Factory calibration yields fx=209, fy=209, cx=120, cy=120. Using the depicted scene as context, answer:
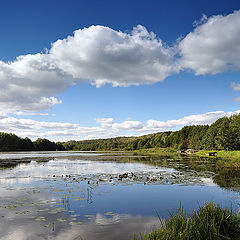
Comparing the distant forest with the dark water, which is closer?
the dark water

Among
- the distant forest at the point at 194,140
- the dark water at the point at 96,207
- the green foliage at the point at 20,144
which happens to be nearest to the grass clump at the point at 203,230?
the dark water at the point at 96,207

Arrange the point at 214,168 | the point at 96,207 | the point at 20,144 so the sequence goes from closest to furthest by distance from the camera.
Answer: the point at 96,207, the point at 214,168, the point at 20,144

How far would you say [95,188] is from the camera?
643 inches

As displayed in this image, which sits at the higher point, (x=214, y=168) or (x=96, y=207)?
(x=96, y=207)

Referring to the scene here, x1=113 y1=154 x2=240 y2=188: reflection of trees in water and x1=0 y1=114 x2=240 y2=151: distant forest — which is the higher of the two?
x1=0 y1=114 x2=240 y2=151: distant forest

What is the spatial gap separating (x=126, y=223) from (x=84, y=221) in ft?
6.10

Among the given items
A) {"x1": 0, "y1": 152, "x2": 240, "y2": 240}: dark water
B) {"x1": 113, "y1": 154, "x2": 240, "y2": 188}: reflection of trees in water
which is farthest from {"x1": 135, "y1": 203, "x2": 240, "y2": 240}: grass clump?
{"x1": 113, "y1": 154, "x2": 240, "y2": 188}: reflection of trees in water

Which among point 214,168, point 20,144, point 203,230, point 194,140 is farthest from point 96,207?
point 20,144

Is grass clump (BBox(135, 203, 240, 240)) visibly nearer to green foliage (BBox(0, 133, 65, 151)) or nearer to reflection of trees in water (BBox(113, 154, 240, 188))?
reflection of trees in water (BBox(113, 154, 240, 188))

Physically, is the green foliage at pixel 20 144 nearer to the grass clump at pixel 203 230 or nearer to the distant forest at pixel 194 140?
the distant forest at pixel 194 140

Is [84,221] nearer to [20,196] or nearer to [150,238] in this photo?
[150,238]

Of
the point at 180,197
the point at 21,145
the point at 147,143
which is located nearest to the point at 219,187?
the point at 180,197

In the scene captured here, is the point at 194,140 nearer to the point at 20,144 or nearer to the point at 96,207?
the point at 20,144

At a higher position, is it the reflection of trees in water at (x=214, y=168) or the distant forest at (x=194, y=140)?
the distant forest at (x=194, y=140)
